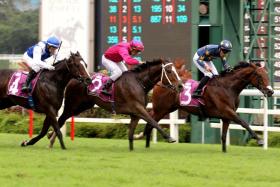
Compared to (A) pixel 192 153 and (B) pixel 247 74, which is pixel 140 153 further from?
(B) pixel 247 74

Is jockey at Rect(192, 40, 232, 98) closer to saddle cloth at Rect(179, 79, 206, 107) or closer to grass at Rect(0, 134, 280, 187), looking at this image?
saddle cloth at Rect(179, 79, 206, 107)

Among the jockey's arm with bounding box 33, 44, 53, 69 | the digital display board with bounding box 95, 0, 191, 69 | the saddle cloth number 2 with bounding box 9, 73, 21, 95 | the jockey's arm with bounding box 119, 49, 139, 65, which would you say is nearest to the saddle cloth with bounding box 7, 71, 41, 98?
the saddle cloth number 2 with bounding box 9, 73, 21, 95

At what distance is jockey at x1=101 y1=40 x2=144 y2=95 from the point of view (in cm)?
1149

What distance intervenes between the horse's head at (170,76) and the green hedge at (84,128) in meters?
3.66

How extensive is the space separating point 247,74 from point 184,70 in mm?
4077

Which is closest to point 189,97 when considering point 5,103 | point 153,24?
point 5,103

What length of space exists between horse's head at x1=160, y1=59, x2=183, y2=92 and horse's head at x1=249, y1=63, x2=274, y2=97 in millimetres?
1043

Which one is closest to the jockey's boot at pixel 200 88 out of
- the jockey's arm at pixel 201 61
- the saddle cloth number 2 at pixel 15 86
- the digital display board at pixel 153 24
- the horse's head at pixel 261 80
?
the jockey's arm at pixel 201 61

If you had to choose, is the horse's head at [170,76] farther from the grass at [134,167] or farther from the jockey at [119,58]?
the grass at [134,167]

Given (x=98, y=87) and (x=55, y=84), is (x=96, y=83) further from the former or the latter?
(x=55, y=84)

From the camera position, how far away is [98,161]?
949cm

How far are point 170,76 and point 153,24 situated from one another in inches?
210

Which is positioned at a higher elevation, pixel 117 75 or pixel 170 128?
pixel 117 75

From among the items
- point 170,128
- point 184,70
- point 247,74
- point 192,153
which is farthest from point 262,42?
point 192,153
